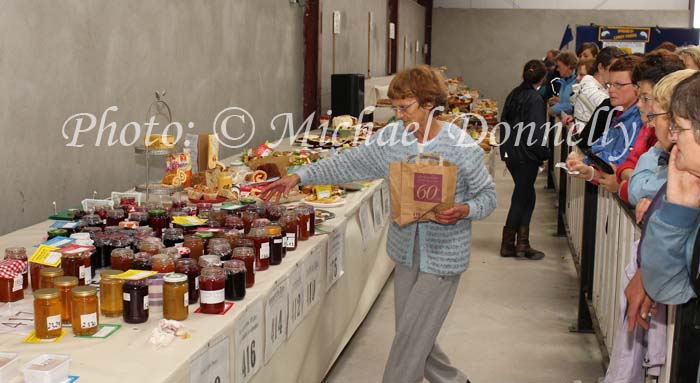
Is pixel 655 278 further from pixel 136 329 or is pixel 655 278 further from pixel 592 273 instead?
pixel 592 273

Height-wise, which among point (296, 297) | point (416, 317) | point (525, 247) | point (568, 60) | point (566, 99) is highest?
point (568, 60)

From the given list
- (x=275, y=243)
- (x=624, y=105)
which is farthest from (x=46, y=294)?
(x=624, y=105)

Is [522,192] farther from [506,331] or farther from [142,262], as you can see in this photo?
[142,262]

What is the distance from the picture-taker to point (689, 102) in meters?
1.95

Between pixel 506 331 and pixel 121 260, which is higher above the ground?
pixel 121 260

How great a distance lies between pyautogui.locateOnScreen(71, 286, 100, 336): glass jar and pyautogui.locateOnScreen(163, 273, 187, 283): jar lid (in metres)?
0.22

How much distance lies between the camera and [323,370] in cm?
368

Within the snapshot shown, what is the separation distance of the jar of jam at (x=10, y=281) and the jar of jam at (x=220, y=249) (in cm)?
60

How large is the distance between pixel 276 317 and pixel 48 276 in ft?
2.63

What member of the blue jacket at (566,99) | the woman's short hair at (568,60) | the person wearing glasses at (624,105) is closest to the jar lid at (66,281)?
the person wearing glasses at (624,105)

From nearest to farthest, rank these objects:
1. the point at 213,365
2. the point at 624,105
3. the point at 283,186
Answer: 1. the point at 213,365
2. the point at 283,186
3. the point at 624,105

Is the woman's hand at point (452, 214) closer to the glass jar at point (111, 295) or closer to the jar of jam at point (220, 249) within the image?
the jar of jam at point (220, 249)

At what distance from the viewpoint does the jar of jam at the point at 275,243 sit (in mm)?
2934

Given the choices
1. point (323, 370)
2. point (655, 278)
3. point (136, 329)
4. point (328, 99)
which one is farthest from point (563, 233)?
point (136, 329)
